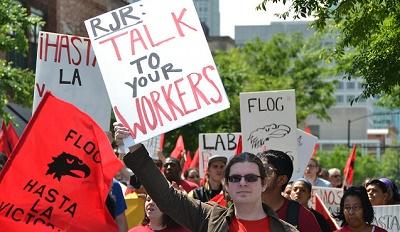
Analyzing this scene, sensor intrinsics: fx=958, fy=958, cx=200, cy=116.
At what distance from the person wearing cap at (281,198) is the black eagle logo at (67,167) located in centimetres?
114

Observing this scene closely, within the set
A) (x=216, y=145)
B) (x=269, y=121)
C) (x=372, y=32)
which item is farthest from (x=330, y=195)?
(x=216, y=145)

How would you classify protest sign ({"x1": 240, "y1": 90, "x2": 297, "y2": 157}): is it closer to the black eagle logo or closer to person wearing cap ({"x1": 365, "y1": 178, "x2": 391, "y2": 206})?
person wearing cap ({"x1": 365, "y1": 178, "x2": 391, "y2": 206})

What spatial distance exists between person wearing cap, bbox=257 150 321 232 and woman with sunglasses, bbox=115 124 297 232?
1049 millimetres

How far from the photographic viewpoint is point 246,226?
4.61 metres

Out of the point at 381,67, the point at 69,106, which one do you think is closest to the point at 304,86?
the point at 381,67

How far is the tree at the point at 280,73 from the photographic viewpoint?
3988cm

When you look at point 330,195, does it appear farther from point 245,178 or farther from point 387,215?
point 245,178

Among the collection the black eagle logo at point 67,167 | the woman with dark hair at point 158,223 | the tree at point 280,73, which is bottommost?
the tree at point 280,73

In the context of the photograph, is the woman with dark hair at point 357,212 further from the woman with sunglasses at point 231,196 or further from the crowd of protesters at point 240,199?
the woman with sunglasses at point 231,196

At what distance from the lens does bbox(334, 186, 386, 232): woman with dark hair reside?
6.70 meters

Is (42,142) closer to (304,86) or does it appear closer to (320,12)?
(320,12)

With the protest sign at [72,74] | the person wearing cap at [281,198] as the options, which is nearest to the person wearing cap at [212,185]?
the protest sign at [72,74]

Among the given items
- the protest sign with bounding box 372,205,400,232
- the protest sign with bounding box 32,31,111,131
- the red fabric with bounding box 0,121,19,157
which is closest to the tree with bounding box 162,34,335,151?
the red fabric with bounding box 0,121,19,157

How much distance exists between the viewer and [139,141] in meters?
4.83
